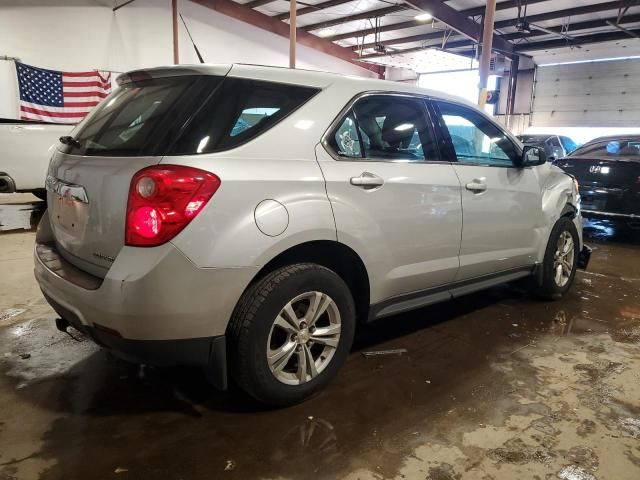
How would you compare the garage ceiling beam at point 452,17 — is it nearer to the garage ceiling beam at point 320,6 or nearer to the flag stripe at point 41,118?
the garage ceiling beam at point 320,6

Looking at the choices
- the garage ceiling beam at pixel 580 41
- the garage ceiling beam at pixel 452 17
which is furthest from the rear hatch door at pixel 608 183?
the garage ceiling beam at pixel 580 41

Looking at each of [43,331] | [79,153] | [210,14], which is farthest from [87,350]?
[210,14]

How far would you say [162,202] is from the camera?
1.83 metres

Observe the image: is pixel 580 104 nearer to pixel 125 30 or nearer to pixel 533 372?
pixel 125 30

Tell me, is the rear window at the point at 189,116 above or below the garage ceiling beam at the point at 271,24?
below

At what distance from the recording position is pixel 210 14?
15367 millimetres

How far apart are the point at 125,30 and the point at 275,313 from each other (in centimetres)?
1473

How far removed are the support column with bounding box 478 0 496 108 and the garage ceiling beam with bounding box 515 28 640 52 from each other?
28.8 ft

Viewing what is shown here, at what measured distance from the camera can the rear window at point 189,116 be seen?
1.96 meters

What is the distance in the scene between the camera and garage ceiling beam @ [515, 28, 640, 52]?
563 inches

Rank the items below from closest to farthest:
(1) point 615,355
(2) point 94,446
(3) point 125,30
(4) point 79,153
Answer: (2) point 94,446, (4) point 79,153, (1) point 615,355, (3) point 125,30

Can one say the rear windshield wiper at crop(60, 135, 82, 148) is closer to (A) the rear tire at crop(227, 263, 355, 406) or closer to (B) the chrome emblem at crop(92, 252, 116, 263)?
(B) the chrome emblem at crop(92, 252, 116, 263)

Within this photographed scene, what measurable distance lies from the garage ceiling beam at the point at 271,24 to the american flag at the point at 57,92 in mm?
4260

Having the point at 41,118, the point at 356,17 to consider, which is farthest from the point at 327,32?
the point at 41,118
